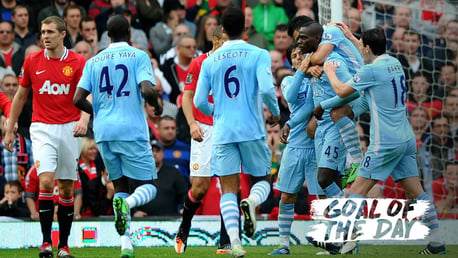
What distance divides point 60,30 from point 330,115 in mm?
3444

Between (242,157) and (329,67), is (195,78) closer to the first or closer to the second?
(329,67)

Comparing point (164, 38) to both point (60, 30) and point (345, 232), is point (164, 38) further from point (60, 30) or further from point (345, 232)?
point (345, 232)

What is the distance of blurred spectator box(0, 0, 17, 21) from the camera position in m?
18.5

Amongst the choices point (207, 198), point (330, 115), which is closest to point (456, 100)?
point (207, 198)

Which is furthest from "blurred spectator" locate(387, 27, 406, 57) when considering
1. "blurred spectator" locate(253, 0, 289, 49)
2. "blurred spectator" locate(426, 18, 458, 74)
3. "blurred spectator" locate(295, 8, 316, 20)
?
"blurred spectator" locate(253, 0, 289, 49)

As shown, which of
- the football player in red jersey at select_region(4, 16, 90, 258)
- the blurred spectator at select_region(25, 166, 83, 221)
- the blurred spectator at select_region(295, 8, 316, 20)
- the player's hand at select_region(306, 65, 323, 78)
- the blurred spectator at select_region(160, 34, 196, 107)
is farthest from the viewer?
the blurred spectator at select_region(295, 8, 316, 20)

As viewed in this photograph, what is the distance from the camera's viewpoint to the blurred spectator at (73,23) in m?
18.0

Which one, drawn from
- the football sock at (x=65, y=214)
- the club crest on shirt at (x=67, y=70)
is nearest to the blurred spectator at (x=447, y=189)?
the football sock at (x=65, y=214)

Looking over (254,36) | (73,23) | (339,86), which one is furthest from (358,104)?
(73,23)

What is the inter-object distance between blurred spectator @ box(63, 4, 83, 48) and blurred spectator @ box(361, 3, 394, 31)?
5.26m

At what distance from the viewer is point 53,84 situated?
38.5 feet

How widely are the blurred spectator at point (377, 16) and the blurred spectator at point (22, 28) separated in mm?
6094

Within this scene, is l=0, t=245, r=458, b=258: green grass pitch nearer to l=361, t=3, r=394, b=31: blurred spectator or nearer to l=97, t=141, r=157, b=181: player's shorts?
l=97, t=141, r=157, b=181: player's shorts

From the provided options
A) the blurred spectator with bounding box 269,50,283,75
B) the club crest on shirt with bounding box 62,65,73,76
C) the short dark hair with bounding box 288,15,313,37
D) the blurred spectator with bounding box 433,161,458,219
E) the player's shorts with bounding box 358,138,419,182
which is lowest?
the blurred spectator with bounding box 433,161,458,219
